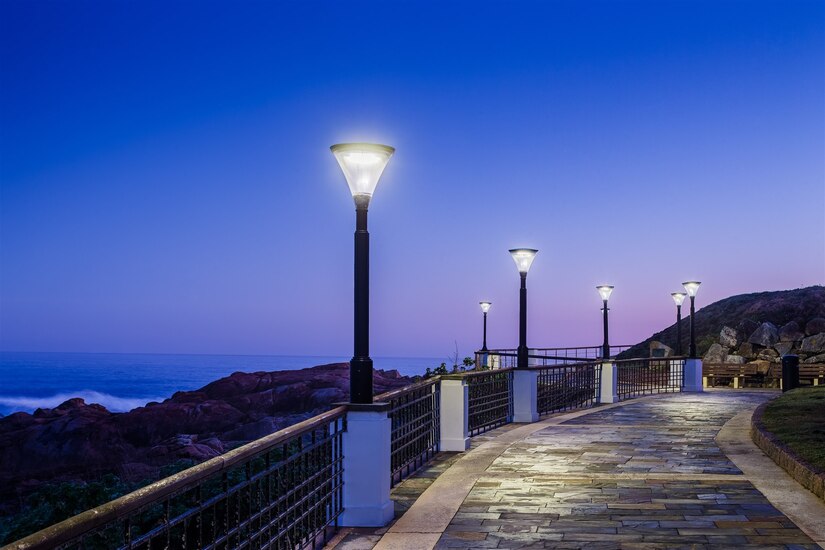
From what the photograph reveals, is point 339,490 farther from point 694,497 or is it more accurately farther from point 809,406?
point 809,406

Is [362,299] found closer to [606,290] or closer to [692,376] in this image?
[606,290]

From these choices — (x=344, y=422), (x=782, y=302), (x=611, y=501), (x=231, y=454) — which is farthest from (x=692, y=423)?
(x=782, y=302)

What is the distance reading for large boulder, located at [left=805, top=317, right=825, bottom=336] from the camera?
134ft

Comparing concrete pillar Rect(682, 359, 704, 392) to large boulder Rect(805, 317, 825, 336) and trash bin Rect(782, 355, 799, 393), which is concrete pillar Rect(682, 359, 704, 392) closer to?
trash bin Rect(782, 355, 799, 393)

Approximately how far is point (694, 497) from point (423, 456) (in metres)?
3.79

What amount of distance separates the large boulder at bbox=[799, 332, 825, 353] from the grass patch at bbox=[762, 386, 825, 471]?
752 inches

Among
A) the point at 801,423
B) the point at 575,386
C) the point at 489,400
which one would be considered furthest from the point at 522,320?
the point at 575,386

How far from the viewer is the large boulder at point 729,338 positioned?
42344 millimetres

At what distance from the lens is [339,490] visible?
7.32 m

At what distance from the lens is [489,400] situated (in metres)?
15.3

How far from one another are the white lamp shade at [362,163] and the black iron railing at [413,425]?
215 cm

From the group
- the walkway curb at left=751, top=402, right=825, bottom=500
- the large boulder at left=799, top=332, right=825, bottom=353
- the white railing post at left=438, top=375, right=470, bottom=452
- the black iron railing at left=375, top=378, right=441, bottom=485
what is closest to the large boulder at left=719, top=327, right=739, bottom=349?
the large boulder at left=799, top=332, right=825, bottom=353

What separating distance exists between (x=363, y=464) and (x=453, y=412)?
15.3 feet

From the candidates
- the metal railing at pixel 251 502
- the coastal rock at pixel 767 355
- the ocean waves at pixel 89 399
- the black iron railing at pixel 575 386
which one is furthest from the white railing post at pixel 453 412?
the ocean waves at pixel 89 399
